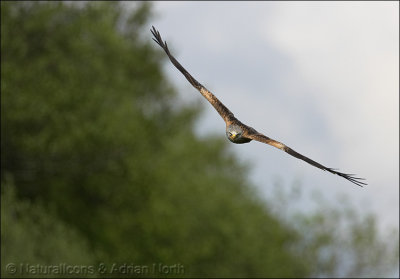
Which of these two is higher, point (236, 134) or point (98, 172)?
point (98, 172)

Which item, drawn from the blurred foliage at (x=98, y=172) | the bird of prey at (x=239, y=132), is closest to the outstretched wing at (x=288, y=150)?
the bird of prey at (x=239, y=132)

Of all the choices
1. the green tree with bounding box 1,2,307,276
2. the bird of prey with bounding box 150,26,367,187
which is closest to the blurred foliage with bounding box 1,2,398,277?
the green tree with bounding box 1,2,307,276

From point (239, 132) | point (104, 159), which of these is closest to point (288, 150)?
point (239, 132)

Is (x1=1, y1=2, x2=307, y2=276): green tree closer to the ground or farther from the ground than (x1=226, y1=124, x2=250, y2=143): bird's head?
farther from the ground

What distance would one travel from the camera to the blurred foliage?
35188 mm

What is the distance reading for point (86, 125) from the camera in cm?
3675

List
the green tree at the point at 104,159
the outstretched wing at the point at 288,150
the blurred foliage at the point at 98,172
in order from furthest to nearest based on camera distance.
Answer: the green tree at the point at 104,159
the blurred foliage at the point at 98,172
the outstretched wing at the point at 288,150

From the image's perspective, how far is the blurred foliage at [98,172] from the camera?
35188 mm

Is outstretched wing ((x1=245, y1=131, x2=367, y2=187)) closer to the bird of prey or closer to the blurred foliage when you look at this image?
the bird of prey

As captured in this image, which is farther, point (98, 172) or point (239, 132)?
point (98, 172)

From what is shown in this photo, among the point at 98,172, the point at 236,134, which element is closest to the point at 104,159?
the point at 98,172

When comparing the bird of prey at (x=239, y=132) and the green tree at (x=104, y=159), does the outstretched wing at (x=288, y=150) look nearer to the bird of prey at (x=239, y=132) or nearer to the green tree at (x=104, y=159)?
the bird of prey at (x=239, y=132)

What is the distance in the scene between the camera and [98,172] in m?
39.4

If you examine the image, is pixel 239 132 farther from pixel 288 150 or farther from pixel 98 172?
pixel 98 172
